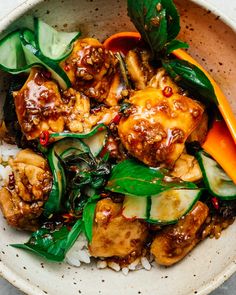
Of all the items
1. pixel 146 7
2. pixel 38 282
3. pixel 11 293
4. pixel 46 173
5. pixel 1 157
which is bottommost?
pixel 11 293

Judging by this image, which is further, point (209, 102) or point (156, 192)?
point (209, 102)

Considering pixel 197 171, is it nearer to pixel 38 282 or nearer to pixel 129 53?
pixel 129 53

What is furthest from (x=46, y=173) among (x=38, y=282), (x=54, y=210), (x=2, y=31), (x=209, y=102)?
(x=209, y=102)

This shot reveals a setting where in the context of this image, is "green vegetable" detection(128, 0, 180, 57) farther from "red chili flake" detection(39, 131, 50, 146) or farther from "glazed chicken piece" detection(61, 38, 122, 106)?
"red chili flake" detection(39, 131, 50, 146)

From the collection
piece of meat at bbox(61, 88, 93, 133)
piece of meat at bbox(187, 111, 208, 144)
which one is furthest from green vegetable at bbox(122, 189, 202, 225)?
piece of meat at bbox(61, 88, 93, 133)

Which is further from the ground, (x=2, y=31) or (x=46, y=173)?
(x=2, y=31)

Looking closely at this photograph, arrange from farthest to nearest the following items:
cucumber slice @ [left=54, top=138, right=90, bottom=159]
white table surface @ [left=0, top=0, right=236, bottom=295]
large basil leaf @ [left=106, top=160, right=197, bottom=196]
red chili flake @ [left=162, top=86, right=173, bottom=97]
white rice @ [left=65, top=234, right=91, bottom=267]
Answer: white table surface @ [left=0, top=0, right=236, bottom=295] → white rice @ [left=65, top=234, right=91, bottom=267] → cucumber slice @ [left=54, top=138, right=90, bottom=159] → red chili flake @ [left=162, top=86, right=173, bottom=97] → large basil leaf @ [left=106, top=160, right=197, bottom=196]

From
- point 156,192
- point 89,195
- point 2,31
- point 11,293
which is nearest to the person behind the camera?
point 156,192
